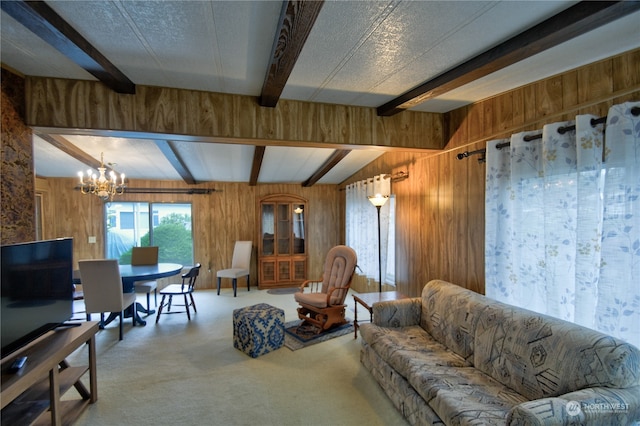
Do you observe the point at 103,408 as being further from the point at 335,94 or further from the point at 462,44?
the point at 462,44

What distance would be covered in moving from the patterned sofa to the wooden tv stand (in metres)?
2.24

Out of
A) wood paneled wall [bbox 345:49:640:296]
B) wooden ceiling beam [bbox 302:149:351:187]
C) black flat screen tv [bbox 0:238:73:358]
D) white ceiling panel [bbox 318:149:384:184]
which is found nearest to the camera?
black flat screen tv [bbox 0:238:73:358]

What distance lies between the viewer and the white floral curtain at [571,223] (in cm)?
159

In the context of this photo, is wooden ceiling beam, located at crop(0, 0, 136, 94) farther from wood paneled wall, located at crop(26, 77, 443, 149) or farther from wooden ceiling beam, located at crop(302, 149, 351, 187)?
wooden ceiling beam, located at crop(302, 149, 351, 187)

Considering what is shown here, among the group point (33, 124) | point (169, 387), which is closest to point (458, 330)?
point (169, 387)

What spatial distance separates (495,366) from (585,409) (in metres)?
0.66

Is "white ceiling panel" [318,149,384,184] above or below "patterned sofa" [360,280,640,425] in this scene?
above

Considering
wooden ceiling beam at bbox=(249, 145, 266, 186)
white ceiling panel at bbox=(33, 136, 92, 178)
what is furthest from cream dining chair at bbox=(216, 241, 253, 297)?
white ceiling panel at bbox=(33, 136, 92, 178)

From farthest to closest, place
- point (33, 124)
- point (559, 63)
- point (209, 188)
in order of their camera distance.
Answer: point (209, 188) → point (33, 124) → point (559, 63)

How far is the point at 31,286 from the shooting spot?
6.06 ft

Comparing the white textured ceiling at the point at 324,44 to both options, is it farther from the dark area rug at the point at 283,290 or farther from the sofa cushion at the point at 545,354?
the dark area rug at the point at 283,290

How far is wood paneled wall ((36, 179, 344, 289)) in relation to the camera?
5.29 meters

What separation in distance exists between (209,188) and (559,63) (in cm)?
566

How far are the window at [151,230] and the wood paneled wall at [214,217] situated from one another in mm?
146
